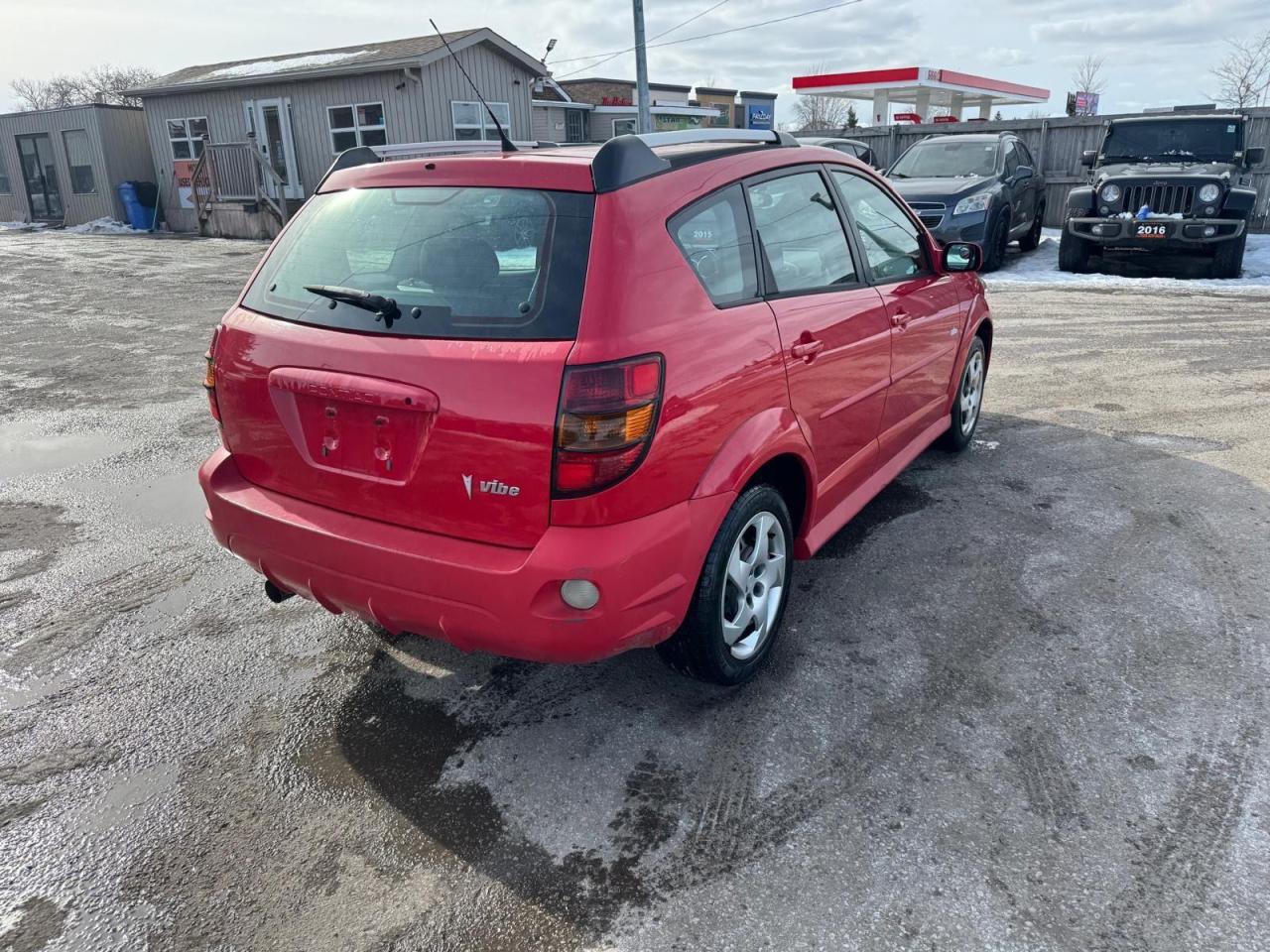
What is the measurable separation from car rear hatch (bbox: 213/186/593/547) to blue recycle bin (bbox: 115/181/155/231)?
2515cm

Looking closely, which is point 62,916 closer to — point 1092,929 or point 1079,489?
point 1092,929

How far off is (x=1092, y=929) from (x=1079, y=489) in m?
3.25

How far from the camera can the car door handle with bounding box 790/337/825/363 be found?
10.2ft

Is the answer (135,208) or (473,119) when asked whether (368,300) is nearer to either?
(473,119)

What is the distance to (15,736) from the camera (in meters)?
2.95

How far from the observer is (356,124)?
20.9m

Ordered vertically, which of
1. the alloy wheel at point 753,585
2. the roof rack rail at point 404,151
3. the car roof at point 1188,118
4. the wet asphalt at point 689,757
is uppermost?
the car roof at point 1188,118

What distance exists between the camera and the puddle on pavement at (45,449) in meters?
5.54

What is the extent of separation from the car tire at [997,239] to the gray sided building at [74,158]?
2292 centimetres

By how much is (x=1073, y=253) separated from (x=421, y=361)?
41.9 feet

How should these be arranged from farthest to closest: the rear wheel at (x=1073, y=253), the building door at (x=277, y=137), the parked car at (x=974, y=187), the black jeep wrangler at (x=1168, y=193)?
the building door at (x=277, y=137) < the rear wheel at (x=1073, y=253) < the parked car at (x=974, y=187) < the black jeep wrangler at (x=1168, y=193)

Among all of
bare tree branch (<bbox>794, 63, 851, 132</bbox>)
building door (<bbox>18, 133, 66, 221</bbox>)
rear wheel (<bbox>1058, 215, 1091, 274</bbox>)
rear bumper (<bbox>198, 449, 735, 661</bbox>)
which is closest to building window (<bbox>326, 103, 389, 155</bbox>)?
building door (<bbox>18, 133, 66, 221</bbox>)

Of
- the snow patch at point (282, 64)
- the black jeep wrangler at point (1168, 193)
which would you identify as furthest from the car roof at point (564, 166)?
the snow patch at point (282, 64)

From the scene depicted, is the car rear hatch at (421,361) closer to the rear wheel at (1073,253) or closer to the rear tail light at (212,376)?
the rear tail light at (212,376)
